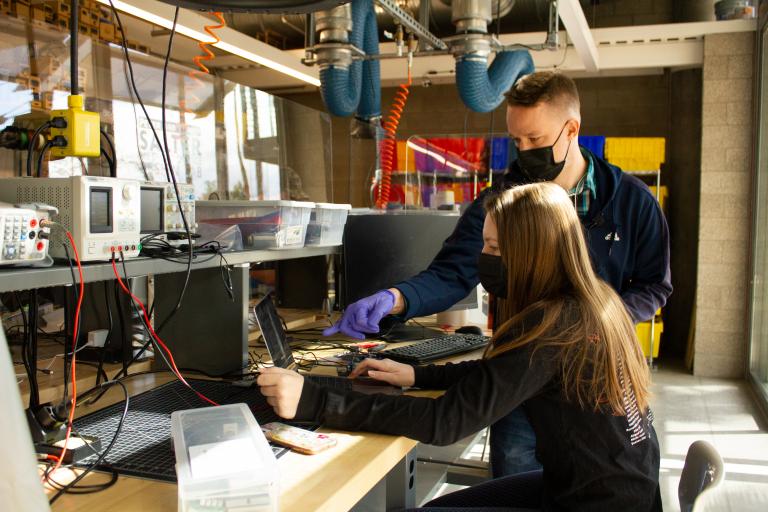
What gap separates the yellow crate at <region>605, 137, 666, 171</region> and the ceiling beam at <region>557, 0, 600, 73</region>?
0.74 m

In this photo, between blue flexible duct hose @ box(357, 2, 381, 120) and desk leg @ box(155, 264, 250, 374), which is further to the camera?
blue flexible duct hose @ box(357, 2, 381, 120)

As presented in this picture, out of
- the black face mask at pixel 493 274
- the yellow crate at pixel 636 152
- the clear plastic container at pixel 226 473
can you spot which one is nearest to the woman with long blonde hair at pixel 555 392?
the black face mask at pixel 493 274

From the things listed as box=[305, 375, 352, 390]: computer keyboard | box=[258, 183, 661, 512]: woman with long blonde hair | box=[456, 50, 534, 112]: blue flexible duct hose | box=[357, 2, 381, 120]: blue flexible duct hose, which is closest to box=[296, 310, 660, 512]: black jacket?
box=[258, 183, 661, 512]: woman with long blonde hair

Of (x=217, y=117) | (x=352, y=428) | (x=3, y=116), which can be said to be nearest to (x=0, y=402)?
(x=352, y=428)

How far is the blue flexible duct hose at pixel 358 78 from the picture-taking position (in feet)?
11.4

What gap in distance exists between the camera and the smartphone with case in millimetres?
1197

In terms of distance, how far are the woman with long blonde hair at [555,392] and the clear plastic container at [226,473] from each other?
0.24 meters

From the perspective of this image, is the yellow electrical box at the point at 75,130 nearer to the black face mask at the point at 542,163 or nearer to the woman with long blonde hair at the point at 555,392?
the woman with long blonde hair at the point at 555,392

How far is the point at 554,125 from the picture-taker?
76.7 inches

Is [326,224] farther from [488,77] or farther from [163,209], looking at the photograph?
[488,77]

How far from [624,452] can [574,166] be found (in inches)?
39.0

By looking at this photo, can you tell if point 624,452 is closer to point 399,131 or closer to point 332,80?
point 332,80

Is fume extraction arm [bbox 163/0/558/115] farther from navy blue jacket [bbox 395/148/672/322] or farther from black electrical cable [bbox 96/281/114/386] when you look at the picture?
black electrical cable [bbox 96/281/114/386]

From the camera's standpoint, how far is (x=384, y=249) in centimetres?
251
